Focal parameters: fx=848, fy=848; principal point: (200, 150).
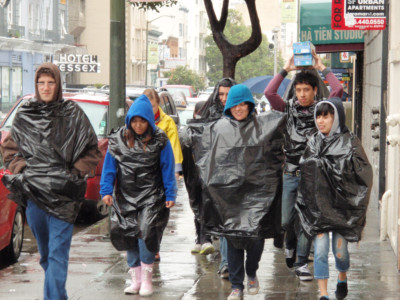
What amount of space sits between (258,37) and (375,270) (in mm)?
7218

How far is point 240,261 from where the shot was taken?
22.3 feet

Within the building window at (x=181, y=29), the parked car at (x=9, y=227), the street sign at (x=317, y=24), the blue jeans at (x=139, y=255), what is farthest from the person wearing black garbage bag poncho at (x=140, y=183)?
the building window at (x=181, y=29)

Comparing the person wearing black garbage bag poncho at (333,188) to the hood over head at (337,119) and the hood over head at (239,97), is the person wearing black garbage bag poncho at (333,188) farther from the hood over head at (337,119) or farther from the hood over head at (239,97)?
the hood over head at (239,97)

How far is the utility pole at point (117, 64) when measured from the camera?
32.2ft

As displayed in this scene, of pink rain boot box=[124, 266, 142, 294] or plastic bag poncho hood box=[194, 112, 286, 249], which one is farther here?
pink rain boot box=[124, 266, 142, 294]

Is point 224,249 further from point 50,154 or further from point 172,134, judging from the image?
point 50,154

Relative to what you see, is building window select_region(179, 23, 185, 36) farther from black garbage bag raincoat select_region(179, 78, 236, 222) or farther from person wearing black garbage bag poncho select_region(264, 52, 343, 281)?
person wearing black garbage bag poncho select_region(264, 52, 343, 281)

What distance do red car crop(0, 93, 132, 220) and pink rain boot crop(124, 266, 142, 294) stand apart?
16.4 ft

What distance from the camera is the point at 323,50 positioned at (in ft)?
62.3

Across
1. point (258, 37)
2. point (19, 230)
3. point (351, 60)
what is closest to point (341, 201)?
point (19, 230)

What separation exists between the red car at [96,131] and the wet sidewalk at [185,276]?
2151mm

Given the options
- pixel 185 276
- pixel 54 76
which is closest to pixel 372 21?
pixel 185 276

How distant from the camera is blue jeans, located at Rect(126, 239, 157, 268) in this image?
7172 mm

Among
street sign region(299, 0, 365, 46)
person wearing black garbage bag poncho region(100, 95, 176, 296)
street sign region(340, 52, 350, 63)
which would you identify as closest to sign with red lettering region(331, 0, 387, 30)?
person wearing black garbage bag poncho region(100, 95, 176, 296)
